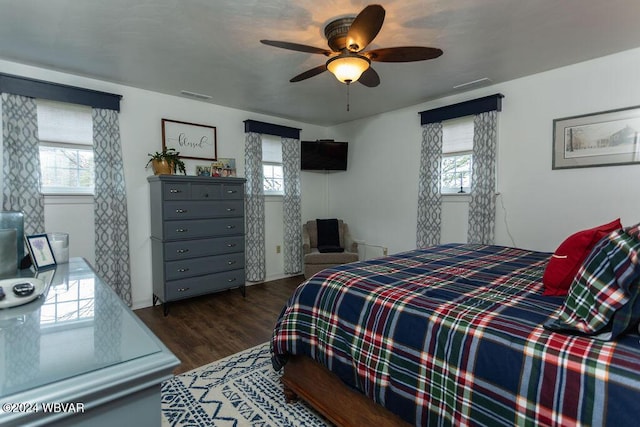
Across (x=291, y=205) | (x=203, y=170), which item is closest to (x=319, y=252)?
(x=291, y=205)

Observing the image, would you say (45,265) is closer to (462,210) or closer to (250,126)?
(250,126)

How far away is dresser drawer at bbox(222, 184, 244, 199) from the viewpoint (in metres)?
3.79

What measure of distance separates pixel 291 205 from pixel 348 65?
299 cm

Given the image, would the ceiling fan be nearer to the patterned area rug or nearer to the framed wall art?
the patterned area rug

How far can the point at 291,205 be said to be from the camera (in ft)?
16.0

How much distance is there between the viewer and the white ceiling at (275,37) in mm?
2059

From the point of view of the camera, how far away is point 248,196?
4.41 m

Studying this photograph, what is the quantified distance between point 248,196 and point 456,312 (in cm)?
354

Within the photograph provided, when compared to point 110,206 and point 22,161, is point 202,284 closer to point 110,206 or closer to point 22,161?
point 110,206

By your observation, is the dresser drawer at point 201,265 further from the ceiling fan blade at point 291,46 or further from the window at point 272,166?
the ceiling fan blade at point 291,46

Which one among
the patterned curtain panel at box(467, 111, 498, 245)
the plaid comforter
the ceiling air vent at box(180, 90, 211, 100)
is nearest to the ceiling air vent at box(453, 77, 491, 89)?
the patterned curtain panel at box(467, 111, 498, 245)

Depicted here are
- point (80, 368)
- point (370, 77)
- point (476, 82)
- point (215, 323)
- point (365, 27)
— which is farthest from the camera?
point (476, 82)

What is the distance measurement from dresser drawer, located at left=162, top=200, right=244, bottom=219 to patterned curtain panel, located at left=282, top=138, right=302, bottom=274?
105 cm

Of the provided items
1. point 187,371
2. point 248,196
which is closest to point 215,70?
point 248,196
